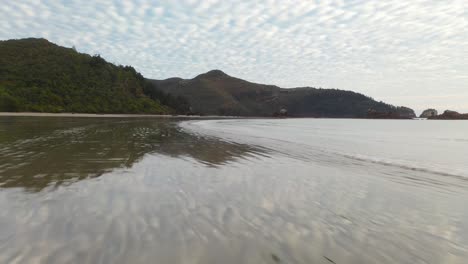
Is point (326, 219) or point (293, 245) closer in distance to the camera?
point (293, 245)

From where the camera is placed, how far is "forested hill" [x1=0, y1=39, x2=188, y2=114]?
69.1 meters

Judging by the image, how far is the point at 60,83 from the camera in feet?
273

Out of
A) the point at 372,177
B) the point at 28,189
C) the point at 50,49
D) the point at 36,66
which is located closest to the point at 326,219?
the point at 372,177

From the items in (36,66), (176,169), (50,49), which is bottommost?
(176,169)

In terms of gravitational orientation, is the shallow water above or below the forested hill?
below

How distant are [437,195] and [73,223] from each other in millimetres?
8925

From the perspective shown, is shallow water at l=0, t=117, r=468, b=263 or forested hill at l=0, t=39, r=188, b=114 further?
forested hill at l=0, t=39, r=188, b=114

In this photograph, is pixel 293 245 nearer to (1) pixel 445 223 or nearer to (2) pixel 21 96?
(1) pixel 445 223

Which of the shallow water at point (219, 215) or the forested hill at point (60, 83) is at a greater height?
the forested hill at point (60, 83)

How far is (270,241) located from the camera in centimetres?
399

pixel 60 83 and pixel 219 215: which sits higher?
pixel 60 83

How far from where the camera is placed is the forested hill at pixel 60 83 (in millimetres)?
69062

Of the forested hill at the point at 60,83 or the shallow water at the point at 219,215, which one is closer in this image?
the shallow water at the point at 219,215

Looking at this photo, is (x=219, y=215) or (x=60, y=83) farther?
(x=60, y=83)
